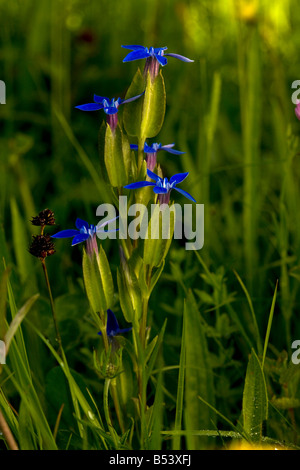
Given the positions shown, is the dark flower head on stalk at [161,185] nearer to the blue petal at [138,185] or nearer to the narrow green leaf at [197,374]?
the blue petal at [138,185]

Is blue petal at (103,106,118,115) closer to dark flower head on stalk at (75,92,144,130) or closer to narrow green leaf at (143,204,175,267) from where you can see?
dark flower head on stalk at (75,92,144,130)

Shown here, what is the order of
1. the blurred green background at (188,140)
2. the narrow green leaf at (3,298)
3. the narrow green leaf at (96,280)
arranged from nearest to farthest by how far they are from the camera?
the narrow green leaf at (3,298) → the narrow green leaf at (96,280) → the blurred green background at (188,140)

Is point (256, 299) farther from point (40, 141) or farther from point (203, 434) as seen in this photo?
point (40, 141)

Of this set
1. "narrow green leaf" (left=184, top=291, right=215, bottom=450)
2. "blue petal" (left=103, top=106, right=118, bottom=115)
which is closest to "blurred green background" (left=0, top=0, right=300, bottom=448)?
"narrow green leaf" (left=184, top=291, right=215, bottom=450)

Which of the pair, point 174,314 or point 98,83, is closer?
point 174,314

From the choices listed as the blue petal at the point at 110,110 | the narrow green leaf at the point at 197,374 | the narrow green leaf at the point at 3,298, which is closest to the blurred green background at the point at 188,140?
the narrow green leaf at the point at 197,374
